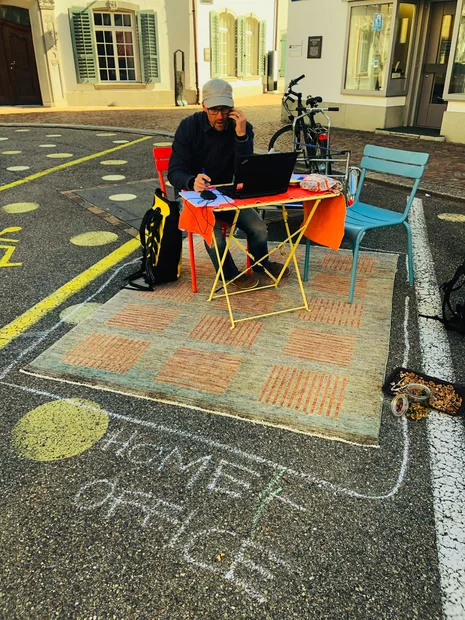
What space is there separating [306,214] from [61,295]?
2.12 m

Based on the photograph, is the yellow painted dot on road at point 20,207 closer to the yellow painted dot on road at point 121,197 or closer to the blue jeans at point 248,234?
the yellow painted dot on road at point 121,197

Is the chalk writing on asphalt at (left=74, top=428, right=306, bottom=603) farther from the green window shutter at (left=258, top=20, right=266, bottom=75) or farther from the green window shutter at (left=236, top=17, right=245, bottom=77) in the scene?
the green window shutter at (left=258, top=20, right=266, bottom=75)

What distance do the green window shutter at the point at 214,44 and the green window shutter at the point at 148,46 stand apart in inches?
93.3

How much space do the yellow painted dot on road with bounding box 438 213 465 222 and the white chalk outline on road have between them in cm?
235

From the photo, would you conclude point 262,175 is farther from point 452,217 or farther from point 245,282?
point 452,217

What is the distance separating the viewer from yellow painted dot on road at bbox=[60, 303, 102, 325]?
374 cm

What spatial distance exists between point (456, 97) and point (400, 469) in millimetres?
10019

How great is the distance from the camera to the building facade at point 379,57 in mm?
11258

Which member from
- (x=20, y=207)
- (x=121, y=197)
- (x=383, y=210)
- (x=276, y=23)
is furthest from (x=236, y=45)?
(x=383, y=210)

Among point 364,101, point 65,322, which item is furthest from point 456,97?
point 65,322

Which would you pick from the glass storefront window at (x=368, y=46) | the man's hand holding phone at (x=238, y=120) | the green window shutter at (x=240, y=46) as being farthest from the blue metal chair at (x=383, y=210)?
the green window shutter at (x=240, y=46)

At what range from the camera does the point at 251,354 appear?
129 inches

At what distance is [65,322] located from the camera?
146 inches

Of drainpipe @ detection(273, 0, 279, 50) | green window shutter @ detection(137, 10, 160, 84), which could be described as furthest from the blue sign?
drainpipe @ detection(273, 0, 279, 50)
